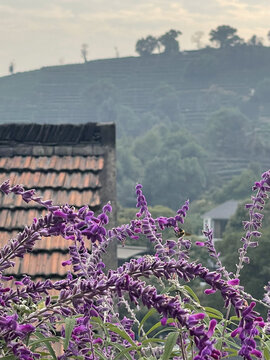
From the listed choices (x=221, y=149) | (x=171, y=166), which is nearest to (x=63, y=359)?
(x=171, y=166)

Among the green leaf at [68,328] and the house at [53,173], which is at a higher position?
the house at [53,173]

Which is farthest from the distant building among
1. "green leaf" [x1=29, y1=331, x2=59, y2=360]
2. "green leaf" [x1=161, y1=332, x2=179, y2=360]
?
"green leaf" [x1=161, y1=332, x2=179, y2=360]

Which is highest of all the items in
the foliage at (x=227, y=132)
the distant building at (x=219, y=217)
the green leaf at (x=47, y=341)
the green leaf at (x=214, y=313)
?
the foliage at (x=227, y=132)

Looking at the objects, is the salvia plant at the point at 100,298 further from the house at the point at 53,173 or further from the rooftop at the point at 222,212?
the rooftop at the point at 222,212

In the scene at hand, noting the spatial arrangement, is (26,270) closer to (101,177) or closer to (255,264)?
(101,177)

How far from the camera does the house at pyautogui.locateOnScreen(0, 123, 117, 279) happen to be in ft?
27.2

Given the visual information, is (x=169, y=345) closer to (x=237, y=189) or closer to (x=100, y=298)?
(x=100, y=298)

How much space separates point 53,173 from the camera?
9523mm

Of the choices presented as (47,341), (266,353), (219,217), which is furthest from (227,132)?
(47,341)

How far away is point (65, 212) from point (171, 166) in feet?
517

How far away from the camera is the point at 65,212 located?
1.83 m

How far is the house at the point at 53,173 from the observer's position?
8281 mm

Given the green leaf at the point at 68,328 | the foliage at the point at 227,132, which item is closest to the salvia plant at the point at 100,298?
the green leaf at the point at 68,328

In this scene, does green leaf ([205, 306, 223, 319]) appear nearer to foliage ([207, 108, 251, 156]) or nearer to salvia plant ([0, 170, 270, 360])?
salvia plant ([0, 170, 270, 360])
